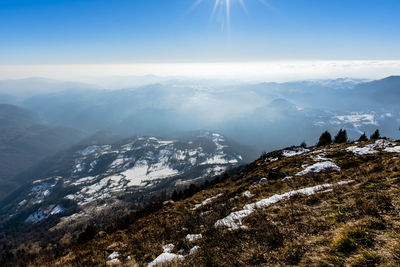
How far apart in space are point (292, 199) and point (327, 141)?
142 feet

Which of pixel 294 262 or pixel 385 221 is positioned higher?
pixel 385 221

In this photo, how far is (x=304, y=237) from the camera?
628cm

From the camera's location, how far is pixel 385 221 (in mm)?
5703

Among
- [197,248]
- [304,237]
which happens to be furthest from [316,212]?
[197,248]

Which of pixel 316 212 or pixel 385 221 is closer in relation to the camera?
pixel 385 221

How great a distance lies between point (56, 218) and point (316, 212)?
857ft

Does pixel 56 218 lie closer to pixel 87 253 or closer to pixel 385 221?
pixel 87 253

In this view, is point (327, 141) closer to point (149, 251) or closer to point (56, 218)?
point (149, 251)

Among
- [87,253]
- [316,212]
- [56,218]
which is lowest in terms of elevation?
[56,218]

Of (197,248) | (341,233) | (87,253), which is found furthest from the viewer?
(87,253)

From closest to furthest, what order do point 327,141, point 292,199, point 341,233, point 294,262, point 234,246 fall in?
point 294,262 < point 341,233 < point 234,246 < point 292,199 < point 327,141

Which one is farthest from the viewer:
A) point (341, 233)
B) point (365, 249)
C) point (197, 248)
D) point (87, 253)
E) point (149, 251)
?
point (87, 253)

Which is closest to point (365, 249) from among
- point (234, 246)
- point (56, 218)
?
point (234, 246)

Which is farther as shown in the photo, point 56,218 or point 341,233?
point 56,218
